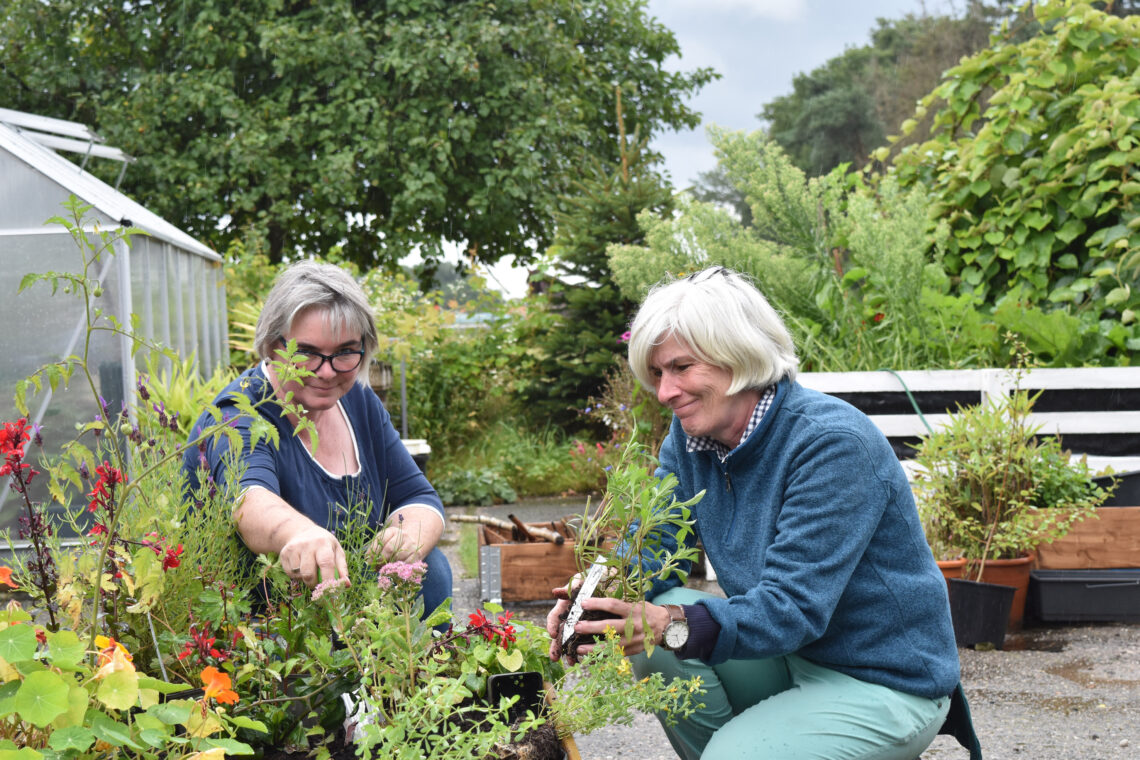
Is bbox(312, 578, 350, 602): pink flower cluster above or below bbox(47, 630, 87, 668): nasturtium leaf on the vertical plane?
below

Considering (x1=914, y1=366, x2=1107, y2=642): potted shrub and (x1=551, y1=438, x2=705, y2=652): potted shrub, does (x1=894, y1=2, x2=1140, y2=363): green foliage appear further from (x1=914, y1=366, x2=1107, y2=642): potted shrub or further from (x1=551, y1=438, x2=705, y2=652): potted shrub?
(x1=551, y1=438, x2=705, y2=652): potted shrub

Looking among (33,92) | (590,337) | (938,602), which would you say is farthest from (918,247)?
(33,92)

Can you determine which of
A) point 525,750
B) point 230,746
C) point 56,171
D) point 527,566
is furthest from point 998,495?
point 56,171

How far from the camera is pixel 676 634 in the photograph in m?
1.51

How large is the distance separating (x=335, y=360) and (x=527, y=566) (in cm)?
197

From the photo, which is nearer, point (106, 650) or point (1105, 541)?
point (106, 650)

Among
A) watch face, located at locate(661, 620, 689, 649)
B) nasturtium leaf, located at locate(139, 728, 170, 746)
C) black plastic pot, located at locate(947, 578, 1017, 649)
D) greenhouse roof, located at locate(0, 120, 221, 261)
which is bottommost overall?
black plastic pot, located at locate(947, 578, 1017, 649)

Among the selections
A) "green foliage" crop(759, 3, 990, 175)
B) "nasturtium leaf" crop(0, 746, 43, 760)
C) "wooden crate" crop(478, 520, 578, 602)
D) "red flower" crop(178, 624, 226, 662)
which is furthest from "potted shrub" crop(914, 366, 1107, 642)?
"green foliage" crop(759, 3, 990, 175)

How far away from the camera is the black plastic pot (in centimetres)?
322

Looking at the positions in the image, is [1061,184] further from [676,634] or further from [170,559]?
[170,559]

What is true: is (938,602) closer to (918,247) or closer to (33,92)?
(918,247)

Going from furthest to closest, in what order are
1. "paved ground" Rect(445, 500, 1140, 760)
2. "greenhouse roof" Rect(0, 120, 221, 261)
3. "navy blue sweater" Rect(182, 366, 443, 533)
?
"greenhouse roof" Rect(0, 120, 221, 261) → "paved ground" Rect(445, 500, 1140, 760) → "navy blue sweater" Rect(182, 366, 443, 533)

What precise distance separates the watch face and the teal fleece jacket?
0.21ft

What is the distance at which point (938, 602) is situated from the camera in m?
1.73
